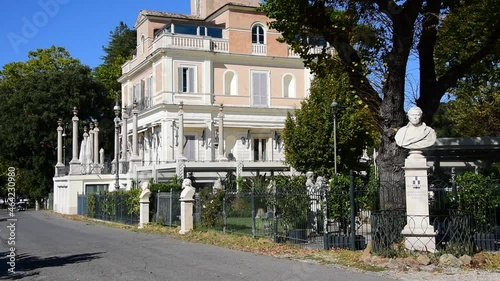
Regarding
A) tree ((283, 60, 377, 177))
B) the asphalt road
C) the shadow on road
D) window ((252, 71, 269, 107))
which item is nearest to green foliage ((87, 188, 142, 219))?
the asphalt road

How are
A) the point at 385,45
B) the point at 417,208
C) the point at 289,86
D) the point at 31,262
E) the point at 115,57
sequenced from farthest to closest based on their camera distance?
the point at 115,57 < the point at 289,86 < the point at 385,45 < the point at 31,262 < the point at 417,208

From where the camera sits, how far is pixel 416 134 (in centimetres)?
1291

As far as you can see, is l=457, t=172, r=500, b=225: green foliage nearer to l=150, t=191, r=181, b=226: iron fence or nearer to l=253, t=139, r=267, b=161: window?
l=150, t=191, r=181, b=226: iron fence

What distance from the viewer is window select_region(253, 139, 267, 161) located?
41.8 metres

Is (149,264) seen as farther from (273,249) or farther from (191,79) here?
(191,79)

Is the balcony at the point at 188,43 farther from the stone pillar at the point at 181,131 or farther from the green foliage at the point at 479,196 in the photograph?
the green foliage at the point at 479,196

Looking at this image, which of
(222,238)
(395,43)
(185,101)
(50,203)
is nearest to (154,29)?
(185,101)

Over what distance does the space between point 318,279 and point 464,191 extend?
244 inches

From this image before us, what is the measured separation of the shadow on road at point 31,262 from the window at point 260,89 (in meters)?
27.5

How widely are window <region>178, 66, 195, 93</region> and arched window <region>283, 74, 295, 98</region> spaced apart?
708cm

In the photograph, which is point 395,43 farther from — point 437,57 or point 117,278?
point 437,57

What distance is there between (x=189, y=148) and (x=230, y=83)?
5.58 metres

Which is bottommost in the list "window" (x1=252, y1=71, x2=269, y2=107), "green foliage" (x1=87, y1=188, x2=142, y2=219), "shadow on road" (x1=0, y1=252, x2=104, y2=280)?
"shadow on road" (x1=0, y1=252, x2=104, y2=280)

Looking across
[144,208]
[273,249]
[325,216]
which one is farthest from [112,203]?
[325,216]
